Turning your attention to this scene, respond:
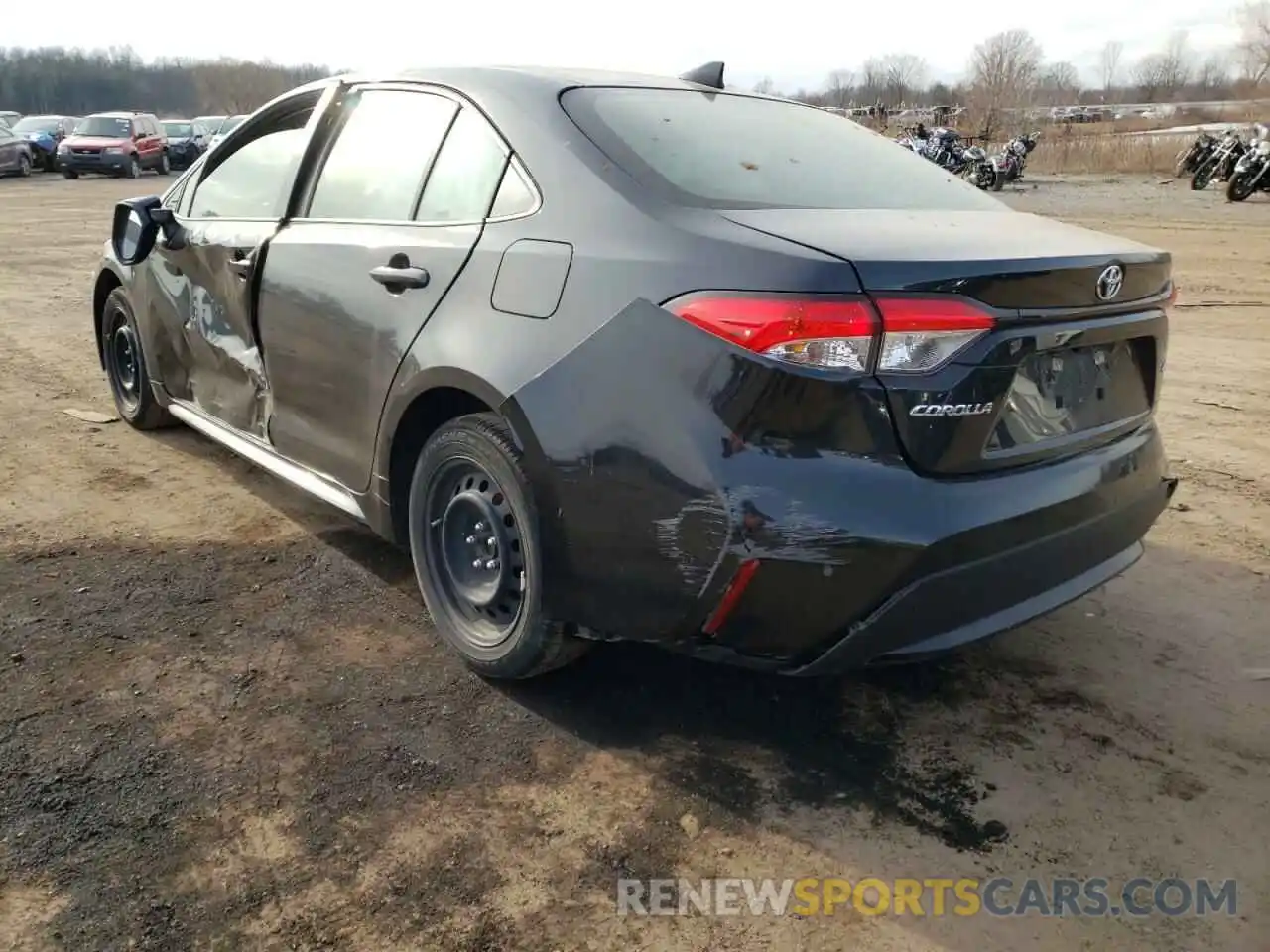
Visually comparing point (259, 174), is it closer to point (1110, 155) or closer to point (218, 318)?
point (218, 318)

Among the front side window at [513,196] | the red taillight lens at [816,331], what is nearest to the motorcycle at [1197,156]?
the front side window at [513,196]

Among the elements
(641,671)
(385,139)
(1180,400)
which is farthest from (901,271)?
(1180,400)

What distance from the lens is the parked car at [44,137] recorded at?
29.5m

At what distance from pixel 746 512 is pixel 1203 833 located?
129cm

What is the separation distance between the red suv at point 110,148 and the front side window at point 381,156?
28.2 metres

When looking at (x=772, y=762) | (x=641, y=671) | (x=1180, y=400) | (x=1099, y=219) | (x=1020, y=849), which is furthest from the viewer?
(x=1099, y=219)

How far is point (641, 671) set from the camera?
9.80ft

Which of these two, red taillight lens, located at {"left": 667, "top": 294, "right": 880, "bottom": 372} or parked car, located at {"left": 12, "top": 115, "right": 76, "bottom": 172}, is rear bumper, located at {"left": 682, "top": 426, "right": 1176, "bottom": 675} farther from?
parked car, located at {"left": 12, "top": 115, "right": 76, "bottom": 172}

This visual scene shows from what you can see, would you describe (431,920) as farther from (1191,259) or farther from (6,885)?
(1191,259)

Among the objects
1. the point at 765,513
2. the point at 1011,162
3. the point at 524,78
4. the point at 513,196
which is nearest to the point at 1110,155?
the point at 1011,162

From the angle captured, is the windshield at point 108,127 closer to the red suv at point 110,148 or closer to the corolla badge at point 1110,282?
the red suv at point 110,148

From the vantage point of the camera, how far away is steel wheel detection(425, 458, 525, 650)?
107 inches

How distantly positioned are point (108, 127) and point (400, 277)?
99.0 ft

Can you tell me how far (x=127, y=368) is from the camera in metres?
5.12
